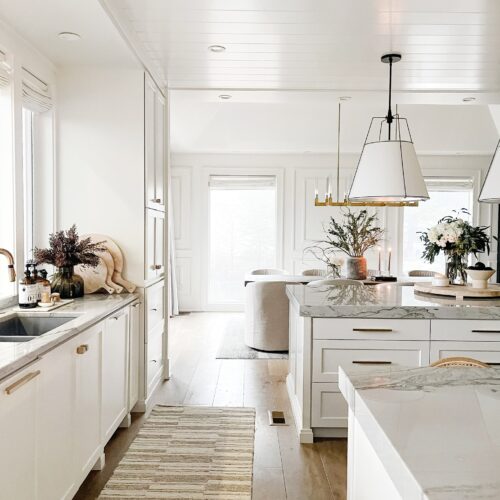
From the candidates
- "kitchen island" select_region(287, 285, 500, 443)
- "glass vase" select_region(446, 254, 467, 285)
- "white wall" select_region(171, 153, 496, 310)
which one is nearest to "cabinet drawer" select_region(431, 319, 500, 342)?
"kitchen island" select_region(287, 285, 500, 443)

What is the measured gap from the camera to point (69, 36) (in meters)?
2.91

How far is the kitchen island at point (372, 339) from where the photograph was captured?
298cm

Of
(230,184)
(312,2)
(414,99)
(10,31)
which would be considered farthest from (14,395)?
(230,184)

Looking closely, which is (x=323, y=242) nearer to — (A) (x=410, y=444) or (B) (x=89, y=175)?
(B) (x=89, y=175)

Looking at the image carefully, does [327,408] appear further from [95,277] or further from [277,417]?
[95,277]

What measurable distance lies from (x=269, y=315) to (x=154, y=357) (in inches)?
69.1

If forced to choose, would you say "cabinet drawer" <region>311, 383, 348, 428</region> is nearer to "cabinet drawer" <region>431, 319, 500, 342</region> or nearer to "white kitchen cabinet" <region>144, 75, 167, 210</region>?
"cabinet drawer" <region>431, 319, 500, 342</region>

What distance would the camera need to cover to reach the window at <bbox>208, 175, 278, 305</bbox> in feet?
26.8

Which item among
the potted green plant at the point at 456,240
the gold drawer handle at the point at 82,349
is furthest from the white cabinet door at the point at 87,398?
the potted green plant at the point at 456,240

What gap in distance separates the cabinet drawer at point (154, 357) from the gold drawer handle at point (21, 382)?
1920 mm

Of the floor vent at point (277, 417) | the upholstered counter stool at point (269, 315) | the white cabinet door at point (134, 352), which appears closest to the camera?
the white cabinet door at point (134, 352)

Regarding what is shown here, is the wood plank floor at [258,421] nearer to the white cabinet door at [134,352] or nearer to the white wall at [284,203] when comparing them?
the white cabinet door at [134,352]

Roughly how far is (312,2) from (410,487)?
7.99 ft

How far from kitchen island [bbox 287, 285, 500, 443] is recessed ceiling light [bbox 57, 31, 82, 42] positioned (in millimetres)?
1981
